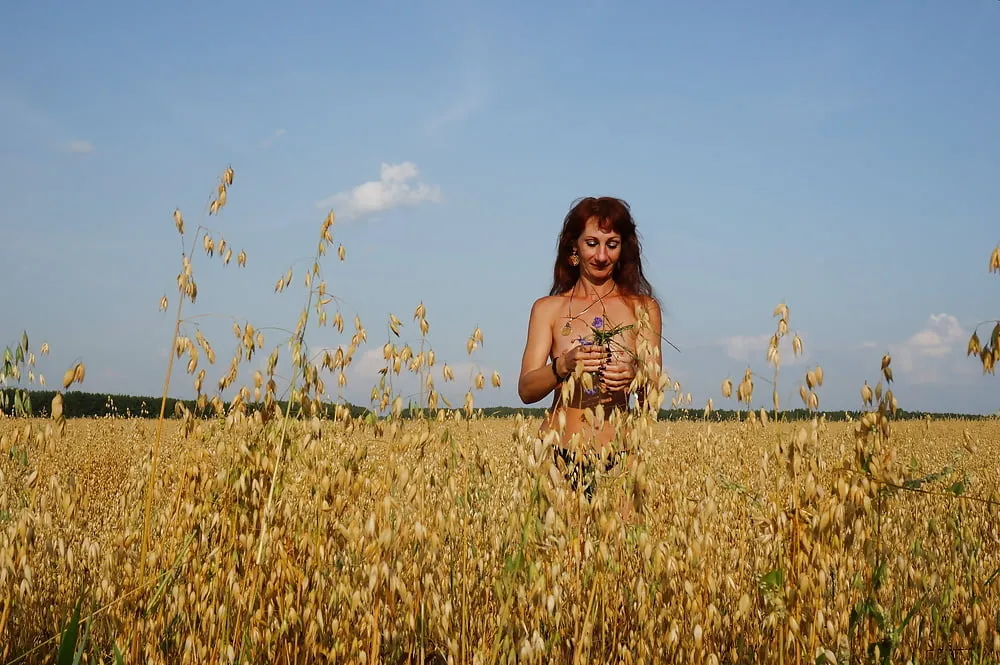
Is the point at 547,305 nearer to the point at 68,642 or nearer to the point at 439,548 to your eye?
the point at 439,548

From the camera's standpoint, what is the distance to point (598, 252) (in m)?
3.86

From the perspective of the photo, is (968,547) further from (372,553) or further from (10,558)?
(10,558)

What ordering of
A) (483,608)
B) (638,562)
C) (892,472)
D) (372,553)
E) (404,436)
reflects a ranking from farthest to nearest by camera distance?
(638,562) < (483,608) < (404,436) < (372,553) < (892,472)

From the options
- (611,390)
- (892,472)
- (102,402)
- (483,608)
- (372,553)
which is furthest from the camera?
(102,402)

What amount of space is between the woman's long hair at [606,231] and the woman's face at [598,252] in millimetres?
53

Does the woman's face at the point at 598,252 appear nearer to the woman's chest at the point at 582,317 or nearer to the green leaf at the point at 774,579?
the woman's chest at the point at 582,317

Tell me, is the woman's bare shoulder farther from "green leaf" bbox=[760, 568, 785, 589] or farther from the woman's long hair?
"green leaf" bbox=[760, 568, 785, 589]

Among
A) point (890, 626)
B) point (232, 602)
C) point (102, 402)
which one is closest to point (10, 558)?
point (232, 602)

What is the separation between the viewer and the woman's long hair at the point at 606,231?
3957mm

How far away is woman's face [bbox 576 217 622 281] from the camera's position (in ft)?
12.7

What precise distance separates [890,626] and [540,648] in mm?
1326

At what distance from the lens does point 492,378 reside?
2557 millimetres

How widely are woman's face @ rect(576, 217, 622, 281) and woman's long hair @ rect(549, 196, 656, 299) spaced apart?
0.17ft

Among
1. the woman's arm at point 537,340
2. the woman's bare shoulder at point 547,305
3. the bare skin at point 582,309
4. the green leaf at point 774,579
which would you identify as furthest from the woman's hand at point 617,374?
the green leaf at point 774,579
